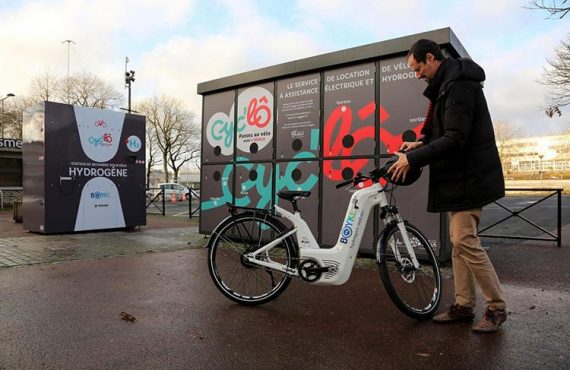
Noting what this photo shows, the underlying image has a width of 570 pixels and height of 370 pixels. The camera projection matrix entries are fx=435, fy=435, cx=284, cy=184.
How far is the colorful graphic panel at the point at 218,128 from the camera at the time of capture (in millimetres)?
7773

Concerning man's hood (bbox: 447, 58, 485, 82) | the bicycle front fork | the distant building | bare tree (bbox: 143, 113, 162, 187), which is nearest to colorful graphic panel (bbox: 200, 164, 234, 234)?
the bicycle front fork

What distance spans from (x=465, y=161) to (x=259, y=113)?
464 cm

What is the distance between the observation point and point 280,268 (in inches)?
147

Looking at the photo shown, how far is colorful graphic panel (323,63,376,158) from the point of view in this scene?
609 cm

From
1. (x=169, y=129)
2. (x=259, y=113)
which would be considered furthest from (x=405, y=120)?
(x=169, y=129)

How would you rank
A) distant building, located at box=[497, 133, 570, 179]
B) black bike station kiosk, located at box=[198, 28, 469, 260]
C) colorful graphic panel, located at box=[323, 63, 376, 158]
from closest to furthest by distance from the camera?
1. black bike station kiosk, located at box=[198, 28, 469, 260]
2. colorful graphic panel, located at box=[323, 63, 376, 158]
3. distant building, located at box=[497, 133, 570, 179]

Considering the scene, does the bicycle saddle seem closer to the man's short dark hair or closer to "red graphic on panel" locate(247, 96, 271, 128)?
the man's short dark hair

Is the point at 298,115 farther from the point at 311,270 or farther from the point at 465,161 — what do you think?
the point at 465,161

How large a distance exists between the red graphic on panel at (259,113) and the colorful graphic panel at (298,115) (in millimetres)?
260

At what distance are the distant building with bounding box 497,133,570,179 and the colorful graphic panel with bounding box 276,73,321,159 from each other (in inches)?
2472

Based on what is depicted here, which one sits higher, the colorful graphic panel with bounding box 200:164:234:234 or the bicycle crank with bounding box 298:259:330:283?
the colorful graphic panel with bounding box 200:164:234:234

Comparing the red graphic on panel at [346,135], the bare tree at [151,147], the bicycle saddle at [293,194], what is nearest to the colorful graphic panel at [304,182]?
the red graphic on panel at [346,135]

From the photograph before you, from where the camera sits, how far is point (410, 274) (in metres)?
3.62

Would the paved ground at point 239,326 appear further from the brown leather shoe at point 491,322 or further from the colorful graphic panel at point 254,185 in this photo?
the colorful graphic panel at point 254,185
